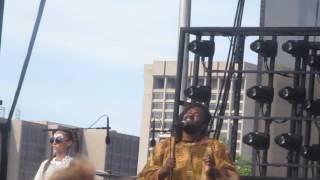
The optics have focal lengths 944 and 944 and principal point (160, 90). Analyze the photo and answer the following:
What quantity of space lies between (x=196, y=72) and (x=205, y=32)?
0.34 metres

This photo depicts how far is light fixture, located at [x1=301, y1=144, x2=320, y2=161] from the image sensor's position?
7355 mm

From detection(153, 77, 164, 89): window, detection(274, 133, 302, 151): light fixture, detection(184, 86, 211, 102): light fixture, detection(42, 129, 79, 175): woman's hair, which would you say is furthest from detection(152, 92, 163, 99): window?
detection(42, 129, 79, 175): woman's hair

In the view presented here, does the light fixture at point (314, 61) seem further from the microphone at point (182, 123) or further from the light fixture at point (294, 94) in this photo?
the microphone at point (182, 123)

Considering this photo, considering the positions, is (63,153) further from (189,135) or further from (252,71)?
(252,71)

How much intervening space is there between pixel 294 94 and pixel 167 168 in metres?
1.91

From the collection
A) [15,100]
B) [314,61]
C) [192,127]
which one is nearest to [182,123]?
[192,127]

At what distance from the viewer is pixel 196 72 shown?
7.55 m

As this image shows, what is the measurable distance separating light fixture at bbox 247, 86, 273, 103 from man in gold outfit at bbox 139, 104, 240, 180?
1.64m

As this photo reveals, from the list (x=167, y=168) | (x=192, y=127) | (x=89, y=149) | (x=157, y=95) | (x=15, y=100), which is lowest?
(x=89, y=149)

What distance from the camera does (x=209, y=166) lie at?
18.9ft

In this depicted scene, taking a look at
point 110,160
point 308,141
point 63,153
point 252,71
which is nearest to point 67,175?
point 63,153

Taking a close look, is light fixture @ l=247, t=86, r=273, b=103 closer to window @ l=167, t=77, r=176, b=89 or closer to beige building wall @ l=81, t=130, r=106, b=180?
beige building wall @ l=81, t=130, r=106, b=180

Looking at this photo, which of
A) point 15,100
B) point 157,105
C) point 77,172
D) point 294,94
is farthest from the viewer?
point 157,105

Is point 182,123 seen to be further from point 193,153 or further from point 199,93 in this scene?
point 199,93
